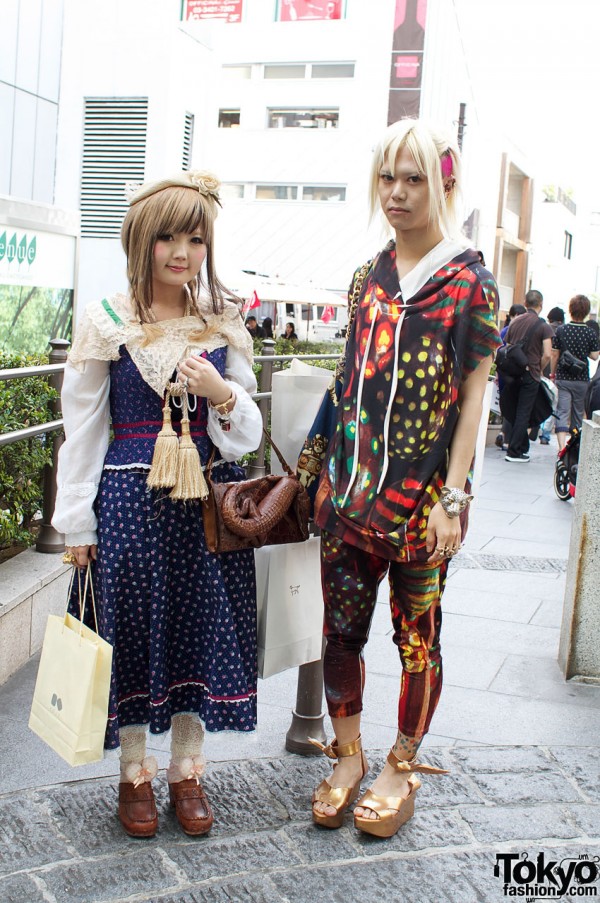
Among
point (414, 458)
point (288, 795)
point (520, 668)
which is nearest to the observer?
point (414, 458)

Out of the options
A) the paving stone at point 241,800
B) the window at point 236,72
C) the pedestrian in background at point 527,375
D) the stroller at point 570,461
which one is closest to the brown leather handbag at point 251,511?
the paving stone at point 241,800

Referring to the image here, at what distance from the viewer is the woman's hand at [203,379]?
2500 mm

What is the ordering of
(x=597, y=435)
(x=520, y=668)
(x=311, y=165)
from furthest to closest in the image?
1. (x=311, y=165)
2. (x=520, y=668)
3. (x=597, y=435)

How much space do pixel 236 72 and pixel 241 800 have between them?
1568 inches

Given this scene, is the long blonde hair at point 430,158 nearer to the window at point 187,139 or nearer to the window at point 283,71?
the window at point 187,139

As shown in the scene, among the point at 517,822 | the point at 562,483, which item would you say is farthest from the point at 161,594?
the point at 562,483

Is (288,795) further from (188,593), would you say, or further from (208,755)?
(188,593)

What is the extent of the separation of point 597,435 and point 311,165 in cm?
3406

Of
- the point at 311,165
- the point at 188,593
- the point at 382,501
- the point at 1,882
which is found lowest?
the point at 1,882

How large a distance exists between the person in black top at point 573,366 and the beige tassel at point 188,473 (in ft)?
27.1

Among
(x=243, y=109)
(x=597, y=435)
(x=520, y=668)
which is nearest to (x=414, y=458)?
(x=597, y=435)

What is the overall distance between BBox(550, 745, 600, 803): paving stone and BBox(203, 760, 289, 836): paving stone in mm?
960

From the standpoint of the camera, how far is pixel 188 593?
274 cm

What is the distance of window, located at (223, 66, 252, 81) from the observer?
38.8 metres
